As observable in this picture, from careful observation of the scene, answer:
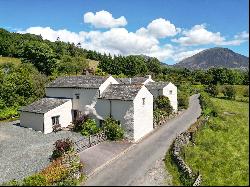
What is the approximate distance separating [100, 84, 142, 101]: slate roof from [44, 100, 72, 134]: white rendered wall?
20.6ft

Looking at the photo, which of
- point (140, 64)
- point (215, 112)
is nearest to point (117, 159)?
point (215, 112)

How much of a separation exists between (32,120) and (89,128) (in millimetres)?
8950

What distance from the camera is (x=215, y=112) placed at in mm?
46625

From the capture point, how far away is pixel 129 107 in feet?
Result: 117

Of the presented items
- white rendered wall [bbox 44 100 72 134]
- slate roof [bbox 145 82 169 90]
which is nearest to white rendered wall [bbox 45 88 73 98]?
white rendered wall [bbox 44 100 72 134]

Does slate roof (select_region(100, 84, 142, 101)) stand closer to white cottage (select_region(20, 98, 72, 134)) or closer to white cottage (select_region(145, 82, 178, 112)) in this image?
white cottage (select_region(20, 98, 72, 134))

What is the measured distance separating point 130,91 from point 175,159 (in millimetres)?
12371

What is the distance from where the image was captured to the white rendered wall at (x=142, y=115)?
118 feet

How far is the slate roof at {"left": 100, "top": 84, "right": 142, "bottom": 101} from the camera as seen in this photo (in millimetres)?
36156

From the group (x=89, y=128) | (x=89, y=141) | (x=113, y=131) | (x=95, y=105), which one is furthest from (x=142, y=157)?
A: (x=95, y=105)

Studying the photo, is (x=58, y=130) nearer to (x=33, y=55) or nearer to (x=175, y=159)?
(x=175, y=159)

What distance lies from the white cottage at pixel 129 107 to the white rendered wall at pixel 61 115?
18.5ft

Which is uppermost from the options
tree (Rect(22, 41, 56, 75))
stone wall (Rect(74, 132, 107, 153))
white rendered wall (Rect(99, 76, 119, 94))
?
tree (Rect(22, 41, 56, 75))

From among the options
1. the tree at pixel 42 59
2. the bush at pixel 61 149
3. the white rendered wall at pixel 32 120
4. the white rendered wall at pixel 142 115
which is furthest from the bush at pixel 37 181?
the tree at pixel 42 59
